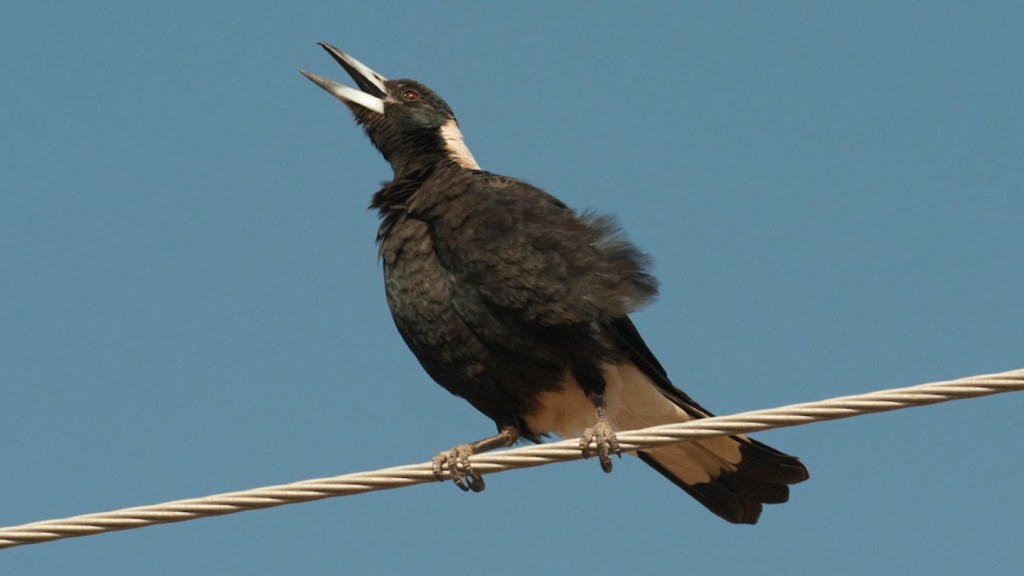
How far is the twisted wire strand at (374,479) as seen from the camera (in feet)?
13.4

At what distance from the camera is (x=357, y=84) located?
7.59 meters

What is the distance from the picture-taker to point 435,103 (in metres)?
7.23

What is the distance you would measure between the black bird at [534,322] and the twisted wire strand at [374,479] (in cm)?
105

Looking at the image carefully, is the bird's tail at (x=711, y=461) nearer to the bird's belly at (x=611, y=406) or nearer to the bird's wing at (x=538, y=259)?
the bird's belly at (x=611, y=406)

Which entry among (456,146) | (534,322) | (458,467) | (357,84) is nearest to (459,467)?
(458,467)

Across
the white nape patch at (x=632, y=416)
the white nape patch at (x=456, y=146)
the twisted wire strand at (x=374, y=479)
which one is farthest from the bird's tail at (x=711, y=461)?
the twisted wire strand at (x=374, y=479)

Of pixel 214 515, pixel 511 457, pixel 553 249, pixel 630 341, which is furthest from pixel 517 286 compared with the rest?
pixel 214 515

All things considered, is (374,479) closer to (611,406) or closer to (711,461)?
(611,406)

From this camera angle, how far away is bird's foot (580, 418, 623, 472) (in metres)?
5.29

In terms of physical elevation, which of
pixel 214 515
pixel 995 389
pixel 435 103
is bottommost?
pixel 214 515

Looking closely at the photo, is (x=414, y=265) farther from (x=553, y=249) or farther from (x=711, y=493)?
(x=711, y=493)

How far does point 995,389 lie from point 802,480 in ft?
7.34

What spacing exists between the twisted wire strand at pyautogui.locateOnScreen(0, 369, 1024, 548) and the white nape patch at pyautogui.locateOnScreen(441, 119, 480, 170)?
8.19 ft

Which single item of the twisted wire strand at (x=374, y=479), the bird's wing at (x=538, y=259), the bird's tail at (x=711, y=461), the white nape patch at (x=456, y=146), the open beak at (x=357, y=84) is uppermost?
the open beak at (x=357, y=84)
